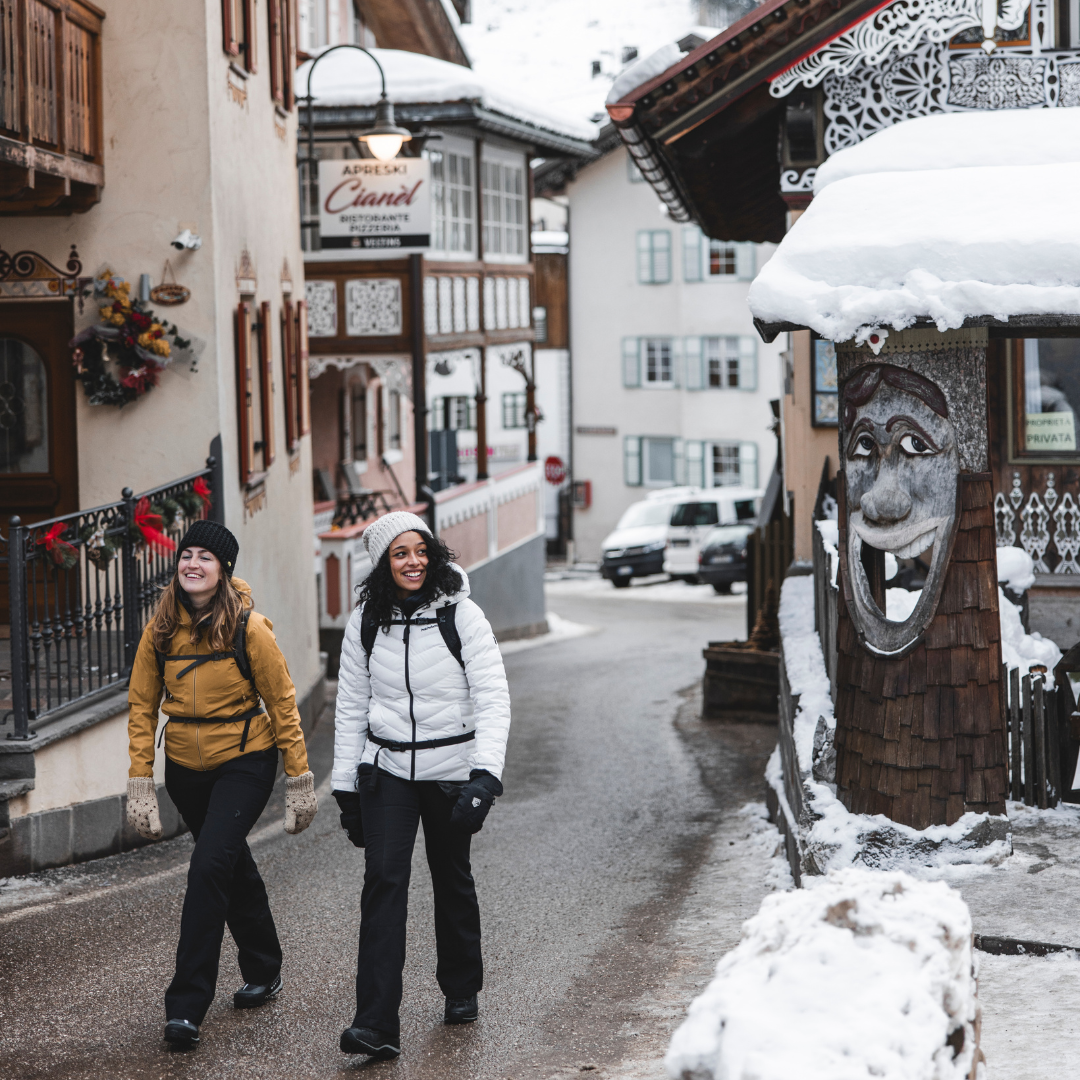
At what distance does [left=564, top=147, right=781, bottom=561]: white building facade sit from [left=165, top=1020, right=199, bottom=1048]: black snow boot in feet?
111

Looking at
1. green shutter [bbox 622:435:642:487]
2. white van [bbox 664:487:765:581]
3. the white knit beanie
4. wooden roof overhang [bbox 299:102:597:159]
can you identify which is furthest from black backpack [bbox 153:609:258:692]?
green shutter [bbox 622:435:642:487]

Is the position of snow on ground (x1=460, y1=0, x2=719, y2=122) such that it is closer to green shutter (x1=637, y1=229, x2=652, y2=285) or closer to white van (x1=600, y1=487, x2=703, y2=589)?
green shutter (x1=637, y1=229, x2=652, y2=285)

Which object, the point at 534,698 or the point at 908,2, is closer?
the point at 908,2

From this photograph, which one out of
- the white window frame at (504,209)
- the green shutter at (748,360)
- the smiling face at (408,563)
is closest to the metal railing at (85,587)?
the smiling face at (408,563)

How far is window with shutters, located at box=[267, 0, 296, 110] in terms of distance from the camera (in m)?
13.1

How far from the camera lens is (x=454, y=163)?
22.2 m

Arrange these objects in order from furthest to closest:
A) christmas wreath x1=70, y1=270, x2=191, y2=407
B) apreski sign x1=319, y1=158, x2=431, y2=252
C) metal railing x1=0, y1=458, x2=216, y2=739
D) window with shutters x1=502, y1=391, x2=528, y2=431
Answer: window with shutters x1=502, y1=391, x2=528, y2=431, apreski sign x1=319, y1=158, x2=431, y2=252, christmas wreath x1=70, y1=270, x2=191, y2=407, metal railing x1=0, y1=458, x2=216, y2=739

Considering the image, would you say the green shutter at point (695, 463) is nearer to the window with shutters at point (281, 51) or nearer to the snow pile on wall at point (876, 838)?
the window with shutters at point (281, 51)

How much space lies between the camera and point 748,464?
128 ft

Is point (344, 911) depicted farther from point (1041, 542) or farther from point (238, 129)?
A: point (238, 129)

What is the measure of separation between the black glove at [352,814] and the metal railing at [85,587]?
289 centimetres

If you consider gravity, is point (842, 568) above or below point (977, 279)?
below

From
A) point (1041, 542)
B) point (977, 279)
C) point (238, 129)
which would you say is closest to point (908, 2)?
point (1041, 542)

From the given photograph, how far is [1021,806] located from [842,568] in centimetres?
158
